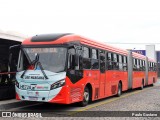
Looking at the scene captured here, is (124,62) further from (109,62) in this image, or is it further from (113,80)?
(109,62)

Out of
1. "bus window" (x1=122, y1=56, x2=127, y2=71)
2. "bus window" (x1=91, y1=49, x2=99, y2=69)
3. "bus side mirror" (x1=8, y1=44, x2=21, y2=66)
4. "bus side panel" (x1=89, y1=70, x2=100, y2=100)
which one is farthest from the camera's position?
"bus window" (x1=122, y1=56, x2=127, y2=71)

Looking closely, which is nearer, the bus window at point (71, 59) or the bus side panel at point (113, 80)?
the bus window at point (71, 59)

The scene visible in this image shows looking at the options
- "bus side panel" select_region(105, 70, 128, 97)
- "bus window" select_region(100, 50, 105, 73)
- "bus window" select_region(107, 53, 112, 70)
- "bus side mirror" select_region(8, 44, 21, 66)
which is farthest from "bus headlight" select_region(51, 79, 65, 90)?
"bus window" select_region(107, 53, 112, 70)

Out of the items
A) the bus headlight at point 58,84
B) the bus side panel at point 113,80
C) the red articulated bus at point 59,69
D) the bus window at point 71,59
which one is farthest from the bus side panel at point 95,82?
the bus headlight at point 58,84

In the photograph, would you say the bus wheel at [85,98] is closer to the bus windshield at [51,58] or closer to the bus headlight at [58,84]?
the bus headlight at [58,84]

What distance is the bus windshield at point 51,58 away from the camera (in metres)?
10.7

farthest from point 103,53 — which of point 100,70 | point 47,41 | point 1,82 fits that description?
point 1,82

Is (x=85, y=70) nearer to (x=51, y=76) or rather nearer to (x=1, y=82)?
(x=51, y=76)

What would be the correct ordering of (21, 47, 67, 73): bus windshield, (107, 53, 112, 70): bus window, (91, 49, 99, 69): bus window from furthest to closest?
(107, 53, 112, 70): bus window < (91, 49, 99, 69): bus window < (21, 47, 67, 73): bus windshield

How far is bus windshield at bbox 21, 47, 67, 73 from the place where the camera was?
420 inches

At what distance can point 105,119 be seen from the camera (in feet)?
30.6

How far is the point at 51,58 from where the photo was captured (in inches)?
425

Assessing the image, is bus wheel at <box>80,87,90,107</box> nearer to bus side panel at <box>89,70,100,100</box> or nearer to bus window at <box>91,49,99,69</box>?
bus side panel at <box>89,70,100,100</box>

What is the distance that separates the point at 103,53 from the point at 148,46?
5069 cm
